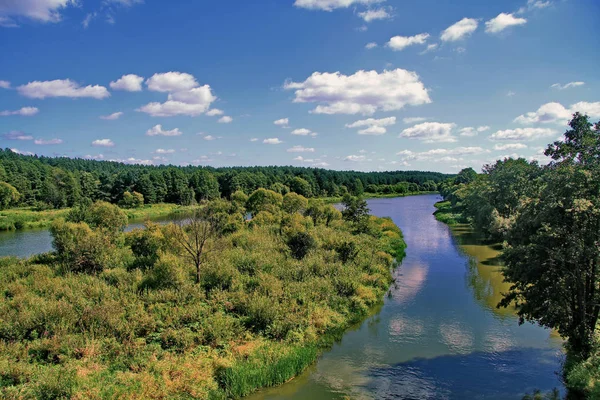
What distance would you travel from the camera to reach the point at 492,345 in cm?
1953

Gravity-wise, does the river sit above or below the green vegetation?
below

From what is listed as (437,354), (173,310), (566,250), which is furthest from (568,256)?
(173,310)

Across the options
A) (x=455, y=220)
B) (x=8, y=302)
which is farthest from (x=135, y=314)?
(x=455, y=220)

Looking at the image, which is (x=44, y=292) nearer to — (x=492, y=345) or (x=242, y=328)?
(x=242, y=328)

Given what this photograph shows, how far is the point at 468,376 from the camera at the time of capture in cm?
1653

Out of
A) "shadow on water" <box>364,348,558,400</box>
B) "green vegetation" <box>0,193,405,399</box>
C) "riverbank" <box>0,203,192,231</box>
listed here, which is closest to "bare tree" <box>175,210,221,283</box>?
"green vegetation" <box>0,193,405,399</box>

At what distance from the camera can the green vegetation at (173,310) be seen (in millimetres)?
14500

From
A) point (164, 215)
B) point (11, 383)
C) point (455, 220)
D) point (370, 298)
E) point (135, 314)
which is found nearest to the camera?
point (11, 383)

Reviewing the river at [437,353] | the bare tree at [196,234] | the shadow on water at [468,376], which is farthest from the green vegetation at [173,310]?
the shadow on water at [468,376]

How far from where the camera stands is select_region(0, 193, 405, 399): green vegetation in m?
14.5

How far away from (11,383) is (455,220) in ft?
231

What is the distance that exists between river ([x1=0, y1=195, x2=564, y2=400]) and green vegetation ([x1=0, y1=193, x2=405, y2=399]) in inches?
51.1

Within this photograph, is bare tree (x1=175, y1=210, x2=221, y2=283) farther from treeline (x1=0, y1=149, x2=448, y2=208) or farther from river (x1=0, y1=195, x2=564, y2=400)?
treeline (x1=0, y1=149, x2=448, y2=208)

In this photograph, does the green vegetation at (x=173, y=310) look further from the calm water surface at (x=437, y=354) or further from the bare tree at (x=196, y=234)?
the calm water surface at (x=437, y=354)
